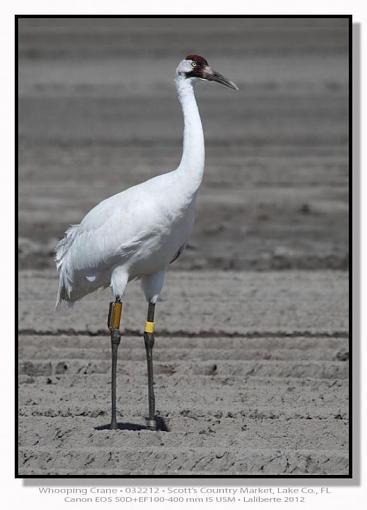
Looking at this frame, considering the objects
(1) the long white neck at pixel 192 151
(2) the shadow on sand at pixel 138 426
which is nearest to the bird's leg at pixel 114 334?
(2) the shadow on sand at pixel 138 426

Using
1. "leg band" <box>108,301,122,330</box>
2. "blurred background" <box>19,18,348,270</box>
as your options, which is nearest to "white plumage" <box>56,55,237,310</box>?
"leg band" <box>108,301,122,330</box>

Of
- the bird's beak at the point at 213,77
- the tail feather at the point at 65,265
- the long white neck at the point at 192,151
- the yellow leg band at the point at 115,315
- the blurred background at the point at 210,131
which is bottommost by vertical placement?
the yellow leg band at the point at 115,315

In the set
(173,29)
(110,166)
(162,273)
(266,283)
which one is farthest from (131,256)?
(173,29)

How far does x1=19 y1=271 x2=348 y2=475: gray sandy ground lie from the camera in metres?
8.71

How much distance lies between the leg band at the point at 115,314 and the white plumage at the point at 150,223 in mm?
103

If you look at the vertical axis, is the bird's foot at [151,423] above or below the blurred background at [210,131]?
below

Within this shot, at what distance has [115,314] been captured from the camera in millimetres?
9555

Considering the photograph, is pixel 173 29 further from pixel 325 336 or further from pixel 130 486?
pixel 130 486

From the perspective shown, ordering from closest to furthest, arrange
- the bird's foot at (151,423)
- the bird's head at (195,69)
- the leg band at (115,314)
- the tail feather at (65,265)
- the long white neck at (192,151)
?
the long white neck at (192,151) < the bird's foot at (151,423) < the bird's head at (195,69) < the leg band at (115,314) < the tail feather at (65,265)

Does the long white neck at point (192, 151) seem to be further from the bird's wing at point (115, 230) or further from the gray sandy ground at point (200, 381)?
the gray sandy ground at point (200, 381)

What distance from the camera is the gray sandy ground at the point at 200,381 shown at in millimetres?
8711

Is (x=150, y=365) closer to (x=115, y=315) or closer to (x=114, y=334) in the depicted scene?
(x=114, y=334)

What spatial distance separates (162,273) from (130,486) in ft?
6.18

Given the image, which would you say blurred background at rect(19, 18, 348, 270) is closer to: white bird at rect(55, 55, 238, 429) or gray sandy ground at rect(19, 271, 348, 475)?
gray sandy ground at rect(19, 271, 348, 475)
